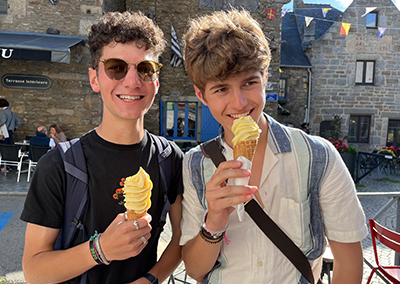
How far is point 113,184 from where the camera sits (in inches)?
58.9

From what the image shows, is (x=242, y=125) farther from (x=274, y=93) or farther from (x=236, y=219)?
(x=274, y=93)

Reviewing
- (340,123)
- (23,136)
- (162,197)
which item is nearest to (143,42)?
(162,197)

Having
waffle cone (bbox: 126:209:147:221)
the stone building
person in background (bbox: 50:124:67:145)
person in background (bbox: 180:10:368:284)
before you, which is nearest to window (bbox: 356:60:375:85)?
the stone building

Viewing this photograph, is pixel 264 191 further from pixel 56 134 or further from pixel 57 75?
pixel 57 75

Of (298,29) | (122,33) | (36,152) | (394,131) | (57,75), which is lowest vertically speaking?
(36,152)

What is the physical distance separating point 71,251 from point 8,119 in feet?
29.2

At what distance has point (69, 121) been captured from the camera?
946cm

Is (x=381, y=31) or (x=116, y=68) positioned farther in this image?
(x=381, y=31)

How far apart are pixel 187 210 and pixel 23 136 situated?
9821 mm

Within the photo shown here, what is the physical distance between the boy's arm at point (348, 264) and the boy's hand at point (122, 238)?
0.95 m

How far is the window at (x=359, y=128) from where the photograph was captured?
633 inches

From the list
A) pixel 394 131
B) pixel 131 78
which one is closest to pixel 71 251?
pixel 131 78

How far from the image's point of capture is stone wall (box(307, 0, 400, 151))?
51.2ft

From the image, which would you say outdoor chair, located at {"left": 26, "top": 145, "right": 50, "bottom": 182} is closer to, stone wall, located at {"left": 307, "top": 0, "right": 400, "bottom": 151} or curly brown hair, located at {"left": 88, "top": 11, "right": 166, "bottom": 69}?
curly brown hair, located at {"left": 88, "top": 11, "right": 166, "bottom": 69}
